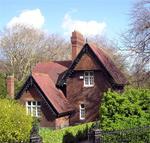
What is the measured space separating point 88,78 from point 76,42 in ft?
14.3

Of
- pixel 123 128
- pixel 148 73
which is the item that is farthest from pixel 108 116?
pixel 148 73

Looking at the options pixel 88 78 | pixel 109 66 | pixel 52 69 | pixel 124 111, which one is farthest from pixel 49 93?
pixel 124 111

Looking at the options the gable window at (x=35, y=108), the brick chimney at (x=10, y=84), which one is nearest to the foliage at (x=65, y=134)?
the gable window at (x=35, y=108)

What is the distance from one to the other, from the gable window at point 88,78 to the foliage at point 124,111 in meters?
15.0

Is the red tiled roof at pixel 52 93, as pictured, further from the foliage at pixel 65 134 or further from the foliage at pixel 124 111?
the foliage at pixel 124 111

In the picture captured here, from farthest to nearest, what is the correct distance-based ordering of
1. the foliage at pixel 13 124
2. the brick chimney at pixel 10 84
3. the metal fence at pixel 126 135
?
the brick chimney at pixel 10 84 < the foliage at pixel 13 124 < the metal fence at pixel 126 135

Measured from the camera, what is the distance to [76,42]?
38.2m

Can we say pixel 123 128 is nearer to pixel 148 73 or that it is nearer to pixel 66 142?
pixel 66 142

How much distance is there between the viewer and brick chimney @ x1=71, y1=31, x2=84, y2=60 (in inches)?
1495

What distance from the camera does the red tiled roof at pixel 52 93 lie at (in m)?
33.8

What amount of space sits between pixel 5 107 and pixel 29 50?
146 ft

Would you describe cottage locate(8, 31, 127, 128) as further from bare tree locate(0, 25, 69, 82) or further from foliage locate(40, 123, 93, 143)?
bare tree locate(0, 25, 69, 82)

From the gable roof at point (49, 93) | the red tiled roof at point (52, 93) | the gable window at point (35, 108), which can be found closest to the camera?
the gable roof at point (49, 93)

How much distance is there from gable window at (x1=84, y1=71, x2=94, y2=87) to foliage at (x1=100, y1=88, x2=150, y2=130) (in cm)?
1496
